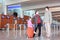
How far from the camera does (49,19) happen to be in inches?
377

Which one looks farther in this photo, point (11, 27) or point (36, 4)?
point (36, 4)

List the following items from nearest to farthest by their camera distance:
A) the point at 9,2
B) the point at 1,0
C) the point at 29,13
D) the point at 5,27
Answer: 1. the point at 5,27
2. the point at 9,2
3. the point at 1,0
4. the point at 29,13

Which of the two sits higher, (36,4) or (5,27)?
(36,4)

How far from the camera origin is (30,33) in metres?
9.73

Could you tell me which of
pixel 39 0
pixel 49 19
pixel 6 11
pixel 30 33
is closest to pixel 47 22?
pixel 49 19

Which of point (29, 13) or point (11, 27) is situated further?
point (29, 13)

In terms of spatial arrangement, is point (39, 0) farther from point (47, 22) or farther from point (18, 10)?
point (47, 22)

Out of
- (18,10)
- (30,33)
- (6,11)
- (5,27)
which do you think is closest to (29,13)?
(18,10)

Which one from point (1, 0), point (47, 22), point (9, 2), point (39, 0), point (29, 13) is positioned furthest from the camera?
point (29, 13)

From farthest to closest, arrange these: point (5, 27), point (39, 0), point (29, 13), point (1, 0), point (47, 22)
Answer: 1. point (29, 13)
2. point (1, 0)
3. point (39, 0)
4. point (5, 27)
5. point (47, 22)

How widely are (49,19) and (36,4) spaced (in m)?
20.8

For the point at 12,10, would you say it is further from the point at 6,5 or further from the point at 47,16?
the point at 47,16

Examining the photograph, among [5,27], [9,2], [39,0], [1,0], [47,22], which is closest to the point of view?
[47,22]

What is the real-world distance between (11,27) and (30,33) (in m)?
15.5
